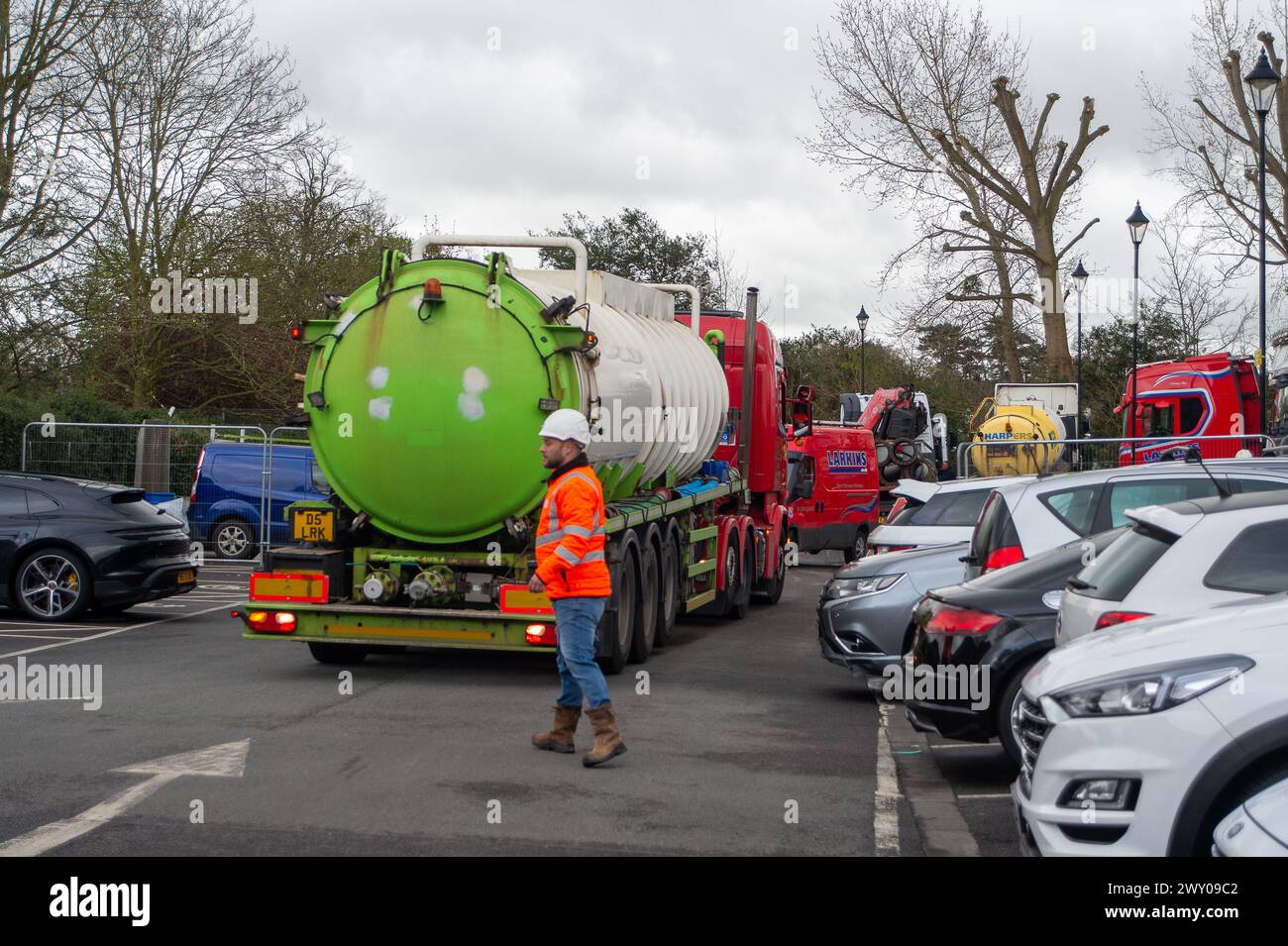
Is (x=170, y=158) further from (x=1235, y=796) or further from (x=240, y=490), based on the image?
(x=1235, y=796)

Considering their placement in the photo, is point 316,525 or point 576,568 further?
point 316,525

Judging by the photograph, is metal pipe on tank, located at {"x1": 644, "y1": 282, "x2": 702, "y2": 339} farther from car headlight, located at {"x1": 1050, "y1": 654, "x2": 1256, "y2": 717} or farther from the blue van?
car headlight, located at {"x1": 1050, "y1": 654, "x2": 1256, "y2": 717}

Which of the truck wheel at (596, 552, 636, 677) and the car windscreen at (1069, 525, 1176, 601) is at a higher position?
the car windscreen at (1069, 525, 1176, 601)

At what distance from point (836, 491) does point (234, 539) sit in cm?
1153

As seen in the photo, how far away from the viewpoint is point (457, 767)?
8078mm

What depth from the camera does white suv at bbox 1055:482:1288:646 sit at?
625cm

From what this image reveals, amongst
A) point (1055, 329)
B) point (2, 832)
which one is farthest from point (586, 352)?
point (1055, 329)

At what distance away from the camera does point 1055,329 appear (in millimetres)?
36125

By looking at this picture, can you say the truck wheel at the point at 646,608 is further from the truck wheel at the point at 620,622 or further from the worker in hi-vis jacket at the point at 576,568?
the worker in hi-vis jacket at the point at 576,568

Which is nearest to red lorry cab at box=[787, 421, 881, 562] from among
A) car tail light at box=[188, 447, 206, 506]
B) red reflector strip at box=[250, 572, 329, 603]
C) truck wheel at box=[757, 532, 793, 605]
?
truck wheel at box=[757, 532, 793, 605]

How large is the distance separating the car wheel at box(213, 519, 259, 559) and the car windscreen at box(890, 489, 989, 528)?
42.3 feet

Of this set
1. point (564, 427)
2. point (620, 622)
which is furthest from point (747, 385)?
point (564, 427)

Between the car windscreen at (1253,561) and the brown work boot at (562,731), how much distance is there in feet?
12.4

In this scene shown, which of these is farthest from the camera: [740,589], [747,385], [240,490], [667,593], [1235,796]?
[240,490]
